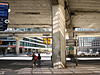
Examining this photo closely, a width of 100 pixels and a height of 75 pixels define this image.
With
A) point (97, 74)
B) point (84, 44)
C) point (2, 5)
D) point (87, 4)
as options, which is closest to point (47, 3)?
point (87, 4)

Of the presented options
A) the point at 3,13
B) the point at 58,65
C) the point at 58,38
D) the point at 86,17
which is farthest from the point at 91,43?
the point at 3,13

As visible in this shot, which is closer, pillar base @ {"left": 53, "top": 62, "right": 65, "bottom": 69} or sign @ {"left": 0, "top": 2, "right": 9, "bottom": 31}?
sign @ {"left": 0, "top": 2, "right": 9, "bottom": 31}

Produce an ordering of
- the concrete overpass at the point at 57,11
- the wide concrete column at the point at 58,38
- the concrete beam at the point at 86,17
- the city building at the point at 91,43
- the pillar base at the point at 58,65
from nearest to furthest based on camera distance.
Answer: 1. the pillar base at the point at 58,65
2. the wide concrete column at the point at 58,38
3. the concrete overpass at the point at 57,11
4. the concrete beam at the point at 86,17
5. the city building at the point at 91,43

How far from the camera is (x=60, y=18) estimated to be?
576 inches

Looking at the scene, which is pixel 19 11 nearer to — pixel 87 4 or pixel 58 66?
pixel 87 4

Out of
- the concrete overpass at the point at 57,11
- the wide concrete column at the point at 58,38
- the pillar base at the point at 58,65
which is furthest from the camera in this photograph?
the concrete overpass at the point at 57,11

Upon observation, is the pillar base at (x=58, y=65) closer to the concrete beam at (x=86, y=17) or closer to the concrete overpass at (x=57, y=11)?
the concrete overpass at (x=57, y=11)

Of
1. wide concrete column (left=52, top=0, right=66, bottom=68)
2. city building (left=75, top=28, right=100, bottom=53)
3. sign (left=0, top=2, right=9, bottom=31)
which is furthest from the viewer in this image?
city building (left=75, top=28, right=100, bottom=53)

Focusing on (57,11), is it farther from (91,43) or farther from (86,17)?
(91,43)

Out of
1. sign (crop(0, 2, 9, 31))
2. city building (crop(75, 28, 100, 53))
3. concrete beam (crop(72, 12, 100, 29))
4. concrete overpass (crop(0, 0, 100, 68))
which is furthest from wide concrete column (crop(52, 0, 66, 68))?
city building (crop(75, 28, 100, 53))

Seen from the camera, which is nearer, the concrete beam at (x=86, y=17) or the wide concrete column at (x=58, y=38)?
the wide concrete column at (x=58, y=38)

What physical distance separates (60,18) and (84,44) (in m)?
120

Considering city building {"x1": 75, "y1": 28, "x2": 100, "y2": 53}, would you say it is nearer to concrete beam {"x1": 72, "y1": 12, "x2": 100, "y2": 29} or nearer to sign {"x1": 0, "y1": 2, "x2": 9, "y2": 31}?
concrete beam {"x1": 72, "y1": 12, "x2": 100, "y2": 29}

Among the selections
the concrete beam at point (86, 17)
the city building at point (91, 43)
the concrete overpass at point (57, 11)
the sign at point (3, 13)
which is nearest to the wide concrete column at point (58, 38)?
the concrete overpass at point (57, 11)
